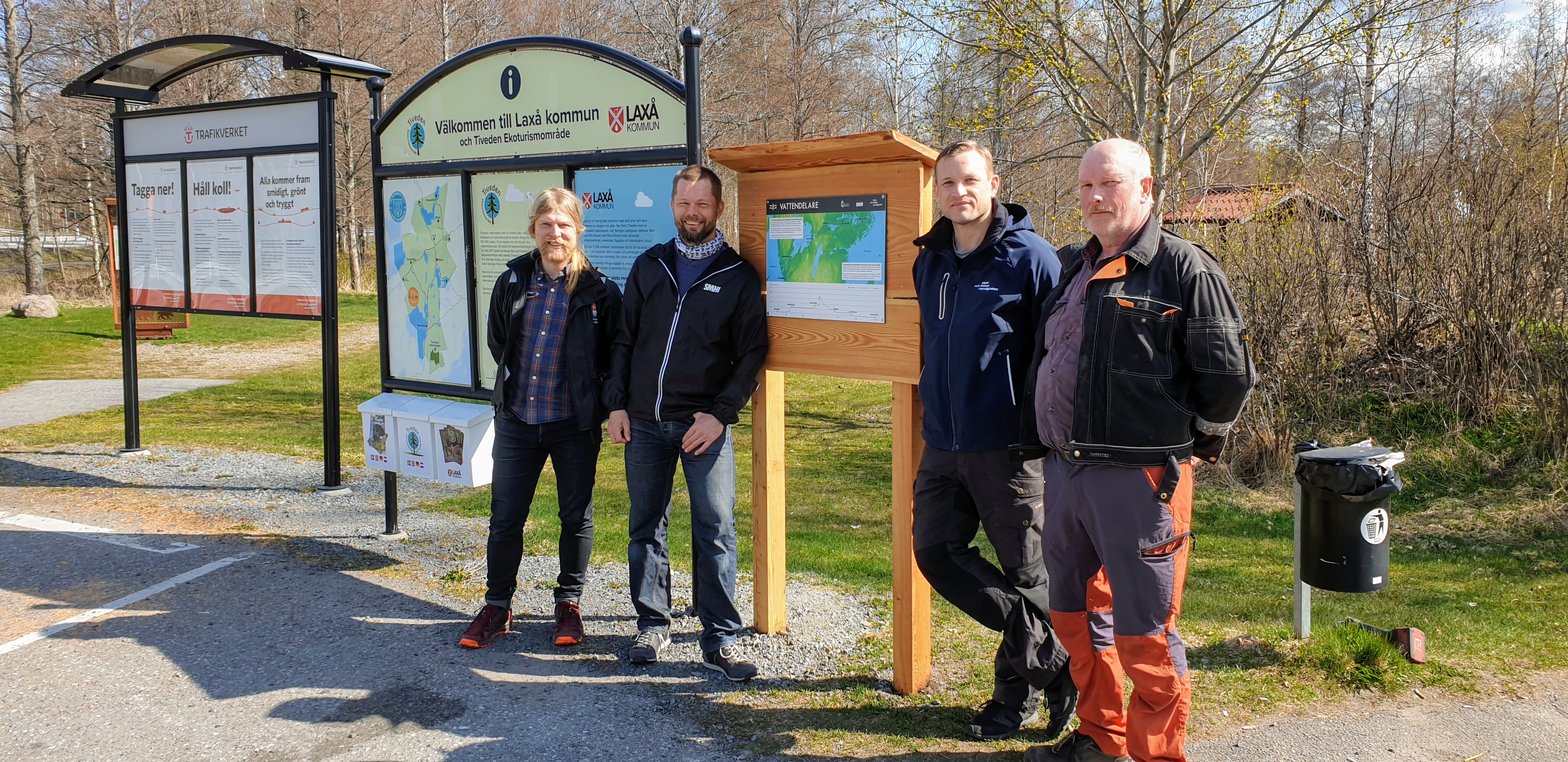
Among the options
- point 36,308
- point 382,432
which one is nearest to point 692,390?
point 382,432

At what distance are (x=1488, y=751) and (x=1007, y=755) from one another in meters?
1.71

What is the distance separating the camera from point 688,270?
4.36 metres

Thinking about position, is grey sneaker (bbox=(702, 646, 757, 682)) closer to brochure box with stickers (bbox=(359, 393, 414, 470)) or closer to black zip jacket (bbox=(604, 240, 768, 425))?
black zip jacket (bbox=(604, 240, 768, 425))

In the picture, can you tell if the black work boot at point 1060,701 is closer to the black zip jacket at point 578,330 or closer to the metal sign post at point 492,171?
the black zip jacket at point 578,330

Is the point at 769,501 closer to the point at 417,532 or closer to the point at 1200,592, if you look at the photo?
the point at 1200,592

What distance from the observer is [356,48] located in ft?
109

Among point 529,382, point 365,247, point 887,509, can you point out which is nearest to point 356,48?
point 365,247

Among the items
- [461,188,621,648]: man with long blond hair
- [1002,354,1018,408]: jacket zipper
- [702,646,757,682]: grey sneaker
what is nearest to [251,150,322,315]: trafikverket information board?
[461,188,621,648]: man with long blond hair

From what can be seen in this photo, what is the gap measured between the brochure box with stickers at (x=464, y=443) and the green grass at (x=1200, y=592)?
64 centimetres

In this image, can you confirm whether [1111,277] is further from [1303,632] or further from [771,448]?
[1303,632]

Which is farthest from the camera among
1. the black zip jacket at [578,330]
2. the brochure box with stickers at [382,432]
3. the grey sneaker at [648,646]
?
the brochure box with stickers at [382,432]

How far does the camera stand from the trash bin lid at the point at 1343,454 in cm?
421

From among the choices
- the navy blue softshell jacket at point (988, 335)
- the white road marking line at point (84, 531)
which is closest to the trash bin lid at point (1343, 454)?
→ the navy blue softshell jacket at point (988, 335)

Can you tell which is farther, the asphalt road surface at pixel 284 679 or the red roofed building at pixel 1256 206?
the red roofed building at pixel 1256 206
